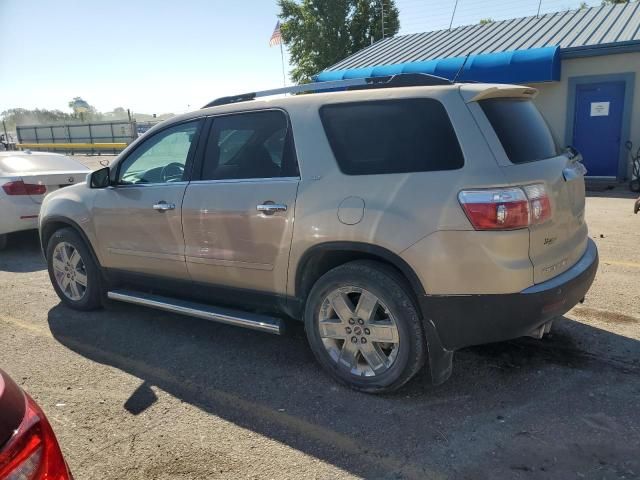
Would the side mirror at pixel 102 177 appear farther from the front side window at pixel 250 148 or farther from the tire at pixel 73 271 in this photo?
the front side window at pixel 250 148

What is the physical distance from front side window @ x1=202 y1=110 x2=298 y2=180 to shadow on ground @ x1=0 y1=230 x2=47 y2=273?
4.24m

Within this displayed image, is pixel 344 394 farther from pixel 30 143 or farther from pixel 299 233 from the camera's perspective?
pixel 30 143

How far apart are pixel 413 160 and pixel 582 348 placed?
2.05m

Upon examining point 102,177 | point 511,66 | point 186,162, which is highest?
point 511,66

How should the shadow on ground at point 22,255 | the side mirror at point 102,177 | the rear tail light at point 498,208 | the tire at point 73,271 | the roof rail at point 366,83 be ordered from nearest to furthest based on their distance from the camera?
the rear tail light at point 498,208 < the roof rail at point 366,83 < the side mirror at point 102,177 < the tire at point 73,271 < the shadow on ground at point 22,255

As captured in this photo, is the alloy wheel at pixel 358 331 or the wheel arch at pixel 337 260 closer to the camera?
the wheel arch at pixel 337 260

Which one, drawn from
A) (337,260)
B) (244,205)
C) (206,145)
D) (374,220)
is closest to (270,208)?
(244,205)

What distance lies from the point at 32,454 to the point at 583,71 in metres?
14.6

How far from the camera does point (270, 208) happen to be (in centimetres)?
354

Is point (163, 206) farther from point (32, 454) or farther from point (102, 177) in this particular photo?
point (32, 454)

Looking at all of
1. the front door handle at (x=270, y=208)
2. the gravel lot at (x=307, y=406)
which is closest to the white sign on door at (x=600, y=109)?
the gravel lot at (x=307, y=406)

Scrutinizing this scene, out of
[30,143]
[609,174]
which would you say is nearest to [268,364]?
[609,174]

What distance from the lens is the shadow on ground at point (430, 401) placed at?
2730mm

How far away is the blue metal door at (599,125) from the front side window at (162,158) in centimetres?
1218
